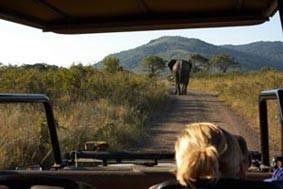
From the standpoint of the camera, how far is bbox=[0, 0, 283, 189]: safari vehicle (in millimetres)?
4398

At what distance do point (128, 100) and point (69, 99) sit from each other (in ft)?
16.2

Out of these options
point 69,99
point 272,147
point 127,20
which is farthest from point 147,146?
point 127,20

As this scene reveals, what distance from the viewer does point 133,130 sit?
1992 centimetres

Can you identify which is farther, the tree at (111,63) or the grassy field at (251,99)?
the tree at (111,63)

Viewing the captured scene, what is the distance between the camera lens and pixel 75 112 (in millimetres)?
20734

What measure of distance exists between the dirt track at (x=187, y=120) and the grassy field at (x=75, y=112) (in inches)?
17.8

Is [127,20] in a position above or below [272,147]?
above

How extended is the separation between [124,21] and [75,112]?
51.6 feet

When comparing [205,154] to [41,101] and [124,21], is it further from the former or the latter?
[124,21]

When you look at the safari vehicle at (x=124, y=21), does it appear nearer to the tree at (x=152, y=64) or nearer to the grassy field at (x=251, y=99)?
the grassy field at (x=251, y=99)

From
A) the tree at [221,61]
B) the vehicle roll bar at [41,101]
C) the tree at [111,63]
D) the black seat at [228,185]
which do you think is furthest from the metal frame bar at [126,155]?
the tree at [221,61]

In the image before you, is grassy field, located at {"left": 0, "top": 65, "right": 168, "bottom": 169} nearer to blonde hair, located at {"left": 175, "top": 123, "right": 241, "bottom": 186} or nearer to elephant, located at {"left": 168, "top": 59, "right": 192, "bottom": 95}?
elephant, located at {"left": 168, "top": 59, "right": 192, "bottom": 95}

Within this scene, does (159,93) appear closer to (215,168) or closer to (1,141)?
(1,141)

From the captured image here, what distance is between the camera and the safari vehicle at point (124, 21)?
440cm
